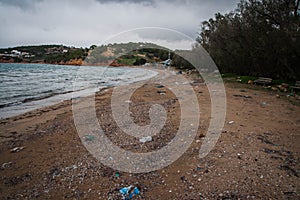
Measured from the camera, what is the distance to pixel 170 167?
328 centimetres

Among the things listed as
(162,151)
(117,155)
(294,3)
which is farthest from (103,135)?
(294,3)

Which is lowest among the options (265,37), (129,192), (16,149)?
(16,149)

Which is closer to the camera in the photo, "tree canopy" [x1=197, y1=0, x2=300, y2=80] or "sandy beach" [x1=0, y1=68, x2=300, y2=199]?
"sandy beach" [x1=0, y1=68, x2=300, y2=199]

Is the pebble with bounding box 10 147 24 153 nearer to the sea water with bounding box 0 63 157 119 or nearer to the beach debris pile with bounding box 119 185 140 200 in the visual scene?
the beach debris pile with bounding box 119 185 140 200

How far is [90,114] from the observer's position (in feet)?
23.2

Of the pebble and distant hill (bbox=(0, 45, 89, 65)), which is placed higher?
distant hill (bbox=(0, 45, 89, 65))

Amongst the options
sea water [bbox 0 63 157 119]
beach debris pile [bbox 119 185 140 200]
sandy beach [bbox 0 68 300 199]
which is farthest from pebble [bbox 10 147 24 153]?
sea water [bbox 0 63 157 119]

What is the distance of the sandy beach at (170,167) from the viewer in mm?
2693

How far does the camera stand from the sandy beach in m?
2.69

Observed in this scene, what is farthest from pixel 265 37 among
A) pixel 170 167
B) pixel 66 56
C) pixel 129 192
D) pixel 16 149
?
pixel 66 56

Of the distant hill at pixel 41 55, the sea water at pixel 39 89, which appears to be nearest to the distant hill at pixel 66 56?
the distant hill at pixel 41 55

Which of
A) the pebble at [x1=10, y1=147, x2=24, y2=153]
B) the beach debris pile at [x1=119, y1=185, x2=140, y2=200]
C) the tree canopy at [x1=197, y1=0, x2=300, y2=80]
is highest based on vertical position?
the tree canopy at [x1=197, y1=0, x2=300, y2=80]

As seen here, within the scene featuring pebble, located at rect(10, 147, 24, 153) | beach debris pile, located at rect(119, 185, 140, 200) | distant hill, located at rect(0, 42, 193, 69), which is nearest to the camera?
beach debris pile, located at rect(119, 185, 140, 200)

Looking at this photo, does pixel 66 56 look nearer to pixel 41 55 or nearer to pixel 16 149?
pixel 41 55
